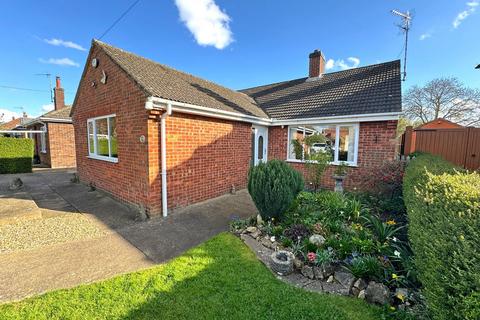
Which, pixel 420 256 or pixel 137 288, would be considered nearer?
pixel 420 256

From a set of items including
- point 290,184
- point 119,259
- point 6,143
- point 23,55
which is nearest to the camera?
point 119,259

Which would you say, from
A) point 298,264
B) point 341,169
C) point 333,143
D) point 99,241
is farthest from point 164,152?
point 333,143

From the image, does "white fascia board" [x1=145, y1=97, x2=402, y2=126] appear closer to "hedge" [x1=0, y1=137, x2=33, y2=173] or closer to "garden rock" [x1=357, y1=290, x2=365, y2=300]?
"garden rock" [x1=357, y1=290, x2=365, y2=300]

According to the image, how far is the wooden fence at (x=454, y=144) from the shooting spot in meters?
9.30

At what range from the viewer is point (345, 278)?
3.07 metres

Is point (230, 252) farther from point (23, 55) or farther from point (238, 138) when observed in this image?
point (23, 55)

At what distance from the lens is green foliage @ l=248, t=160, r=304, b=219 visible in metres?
4.65

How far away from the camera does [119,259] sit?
3.65m

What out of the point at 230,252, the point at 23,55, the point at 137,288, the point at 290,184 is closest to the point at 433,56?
the point at 290,184

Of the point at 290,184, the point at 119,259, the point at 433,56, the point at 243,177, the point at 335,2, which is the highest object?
the point at 335,2

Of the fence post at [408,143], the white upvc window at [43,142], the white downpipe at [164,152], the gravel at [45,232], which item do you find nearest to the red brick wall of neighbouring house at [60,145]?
the white upvc window at [43,142]

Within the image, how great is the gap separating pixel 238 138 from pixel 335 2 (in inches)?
262

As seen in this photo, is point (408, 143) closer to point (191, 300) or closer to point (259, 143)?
point (259, 143)

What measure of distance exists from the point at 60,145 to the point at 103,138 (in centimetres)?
1119
